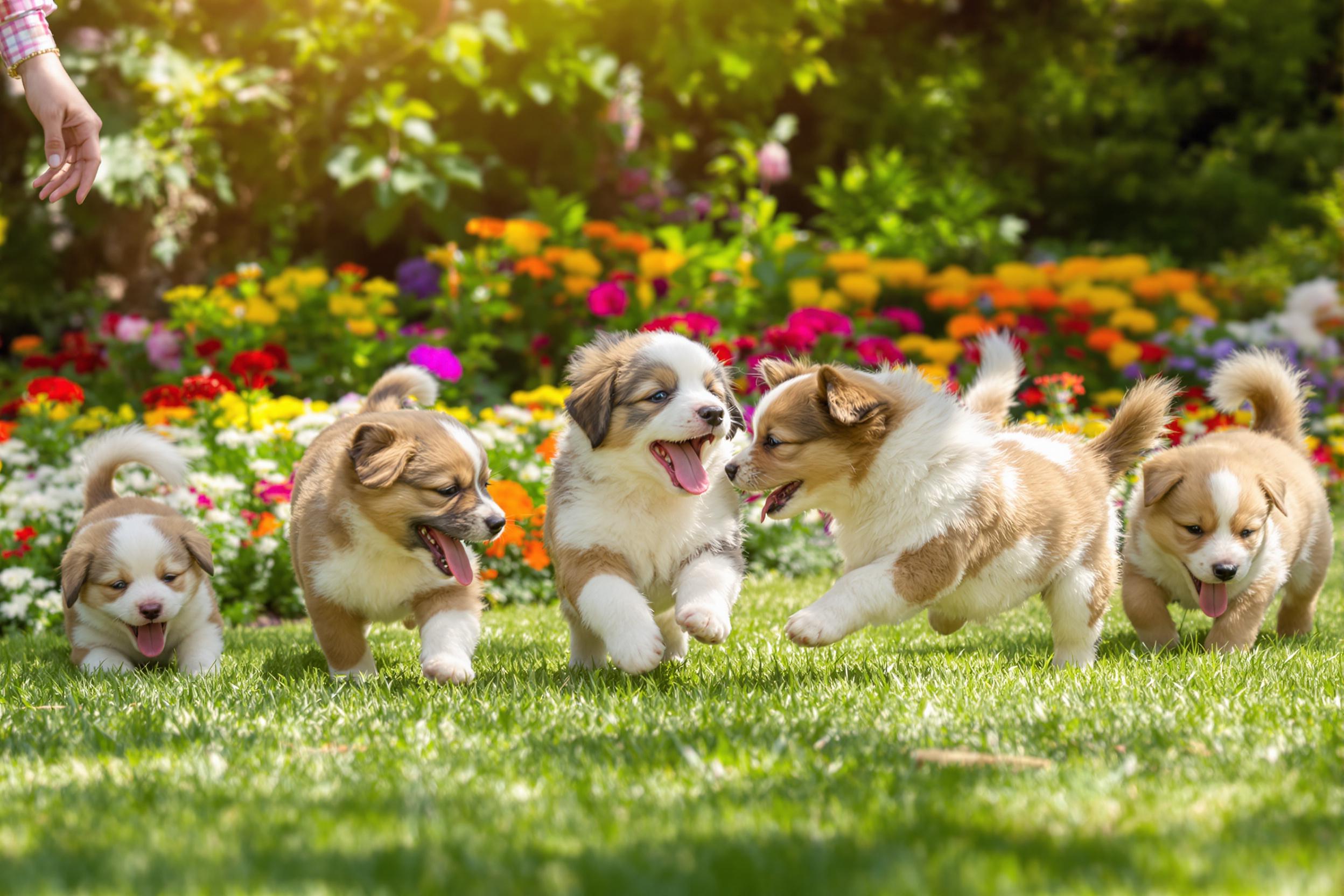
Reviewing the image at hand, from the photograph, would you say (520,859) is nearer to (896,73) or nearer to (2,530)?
(2,530)

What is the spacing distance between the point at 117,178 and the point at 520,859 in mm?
7905

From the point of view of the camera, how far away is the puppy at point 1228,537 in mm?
4238

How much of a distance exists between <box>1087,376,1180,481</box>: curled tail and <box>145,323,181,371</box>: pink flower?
20.5 feet

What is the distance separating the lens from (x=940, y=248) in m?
12.2

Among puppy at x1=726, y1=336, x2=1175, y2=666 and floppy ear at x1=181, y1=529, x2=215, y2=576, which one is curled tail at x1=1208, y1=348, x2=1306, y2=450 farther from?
floppy ear at x1=181, y1=529, x2=215, y2=576

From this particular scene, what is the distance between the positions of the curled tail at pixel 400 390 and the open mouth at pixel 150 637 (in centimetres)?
110

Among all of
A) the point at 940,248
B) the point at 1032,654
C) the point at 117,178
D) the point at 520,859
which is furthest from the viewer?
the point at 940,248

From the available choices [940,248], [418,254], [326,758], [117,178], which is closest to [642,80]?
[418,254]

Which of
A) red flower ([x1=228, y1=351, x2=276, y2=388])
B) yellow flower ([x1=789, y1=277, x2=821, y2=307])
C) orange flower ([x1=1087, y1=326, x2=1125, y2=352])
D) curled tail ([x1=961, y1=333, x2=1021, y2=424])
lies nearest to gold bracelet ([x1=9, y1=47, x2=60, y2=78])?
red flower ([x1=228, y1=351, x2=276, y2=388])

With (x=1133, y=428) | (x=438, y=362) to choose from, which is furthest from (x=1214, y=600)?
(x=438, y=362)

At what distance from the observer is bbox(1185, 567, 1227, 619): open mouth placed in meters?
4.32

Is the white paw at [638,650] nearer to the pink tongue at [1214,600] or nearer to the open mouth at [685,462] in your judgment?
the open mouth at [685,462]

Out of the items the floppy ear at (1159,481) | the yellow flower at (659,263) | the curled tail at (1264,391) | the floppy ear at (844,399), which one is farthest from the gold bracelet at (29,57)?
the yellow flower at (659,263)

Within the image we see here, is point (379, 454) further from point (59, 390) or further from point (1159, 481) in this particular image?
point (59, 390)
